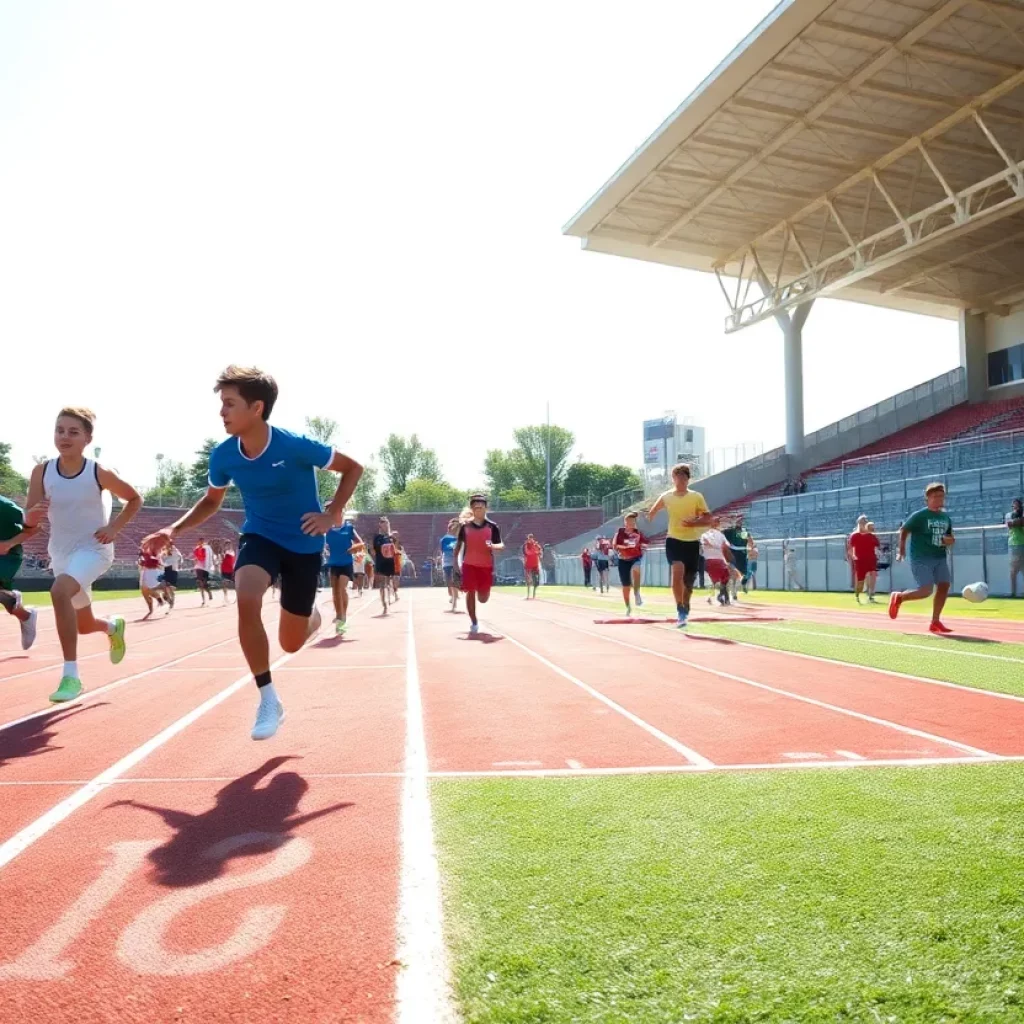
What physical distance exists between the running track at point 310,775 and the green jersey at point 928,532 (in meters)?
3.73

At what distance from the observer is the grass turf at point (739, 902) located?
6.75ft

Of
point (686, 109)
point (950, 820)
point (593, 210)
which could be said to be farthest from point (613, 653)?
point (593, 210)

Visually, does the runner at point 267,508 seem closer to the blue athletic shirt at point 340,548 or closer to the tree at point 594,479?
the blue athletic shirt at point 340,548

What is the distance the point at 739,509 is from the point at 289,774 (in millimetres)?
40242

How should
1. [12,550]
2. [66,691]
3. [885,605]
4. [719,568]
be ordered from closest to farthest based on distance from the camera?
[66,691] → [12,550] → [885,605] → [719,568]

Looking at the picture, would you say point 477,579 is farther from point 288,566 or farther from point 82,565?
point 288,566

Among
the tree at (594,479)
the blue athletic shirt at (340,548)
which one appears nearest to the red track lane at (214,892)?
the blue athletic shirt at (340,548)

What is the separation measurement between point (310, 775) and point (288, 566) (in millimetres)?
1481

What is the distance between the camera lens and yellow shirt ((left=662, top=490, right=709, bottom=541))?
12.8m

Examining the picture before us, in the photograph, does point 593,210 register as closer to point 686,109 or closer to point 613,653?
point 686,109

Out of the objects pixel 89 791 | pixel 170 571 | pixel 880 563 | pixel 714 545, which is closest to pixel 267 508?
pixel 89 791

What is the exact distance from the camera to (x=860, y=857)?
2971 mm

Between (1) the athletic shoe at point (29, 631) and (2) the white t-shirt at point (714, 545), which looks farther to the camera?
(2) the white t-shirt at point (714, 545)

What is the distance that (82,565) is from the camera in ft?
22.7
